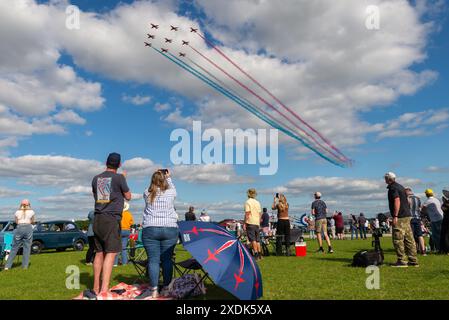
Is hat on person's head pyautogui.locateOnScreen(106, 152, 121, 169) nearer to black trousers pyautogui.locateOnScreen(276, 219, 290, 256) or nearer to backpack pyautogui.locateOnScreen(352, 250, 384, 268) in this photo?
backpack pyautogui.locateOnScreen(352, 250, 384, 268)

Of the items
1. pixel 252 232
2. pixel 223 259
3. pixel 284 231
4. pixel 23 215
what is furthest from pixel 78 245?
pixel 223 259

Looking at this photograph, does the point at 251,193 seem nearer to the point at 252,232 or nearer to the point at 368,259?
the point at 252,232

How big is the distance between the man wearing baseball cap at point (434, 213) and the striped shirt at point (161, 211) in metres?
9.15

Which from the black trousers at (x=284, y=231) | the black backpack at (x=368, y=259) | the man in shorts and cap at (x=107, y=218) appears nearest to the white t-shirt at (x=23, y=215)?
the man in shorts and cap at (x=107, y=218)

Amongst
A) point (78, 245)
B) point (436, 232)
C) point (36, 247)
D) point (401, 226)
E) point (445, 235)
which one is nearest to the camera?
point (401, 226)

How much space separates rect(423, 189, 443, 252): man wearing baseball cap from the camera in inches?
449

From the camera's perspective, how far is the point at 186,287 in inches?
220

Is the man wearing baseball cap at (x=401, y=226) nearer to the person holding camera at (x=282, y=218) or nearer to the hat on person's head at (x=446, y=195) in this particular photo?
the hat on person's head at (x=446, y=195)

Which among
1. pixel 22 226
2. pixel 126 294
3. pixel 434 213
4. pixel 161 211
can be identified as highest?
pixel 434 213

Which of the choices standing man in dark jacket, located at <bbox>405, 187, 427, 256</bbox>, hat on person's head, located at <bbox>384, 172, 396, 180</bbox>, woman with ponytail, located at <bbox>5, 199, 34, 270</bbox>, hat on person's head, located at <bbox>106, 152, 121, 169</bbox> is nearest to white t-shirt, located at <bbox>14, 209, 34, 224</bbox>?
woman with ponytail, located at <bbox>5, 199, 34, 270</bbox>

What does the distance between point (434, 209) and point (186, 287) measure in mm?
9018

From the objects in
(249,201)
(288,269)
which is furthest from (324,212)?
(288,269)

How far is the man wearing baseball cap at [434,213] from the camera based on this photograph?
37.4 feet
